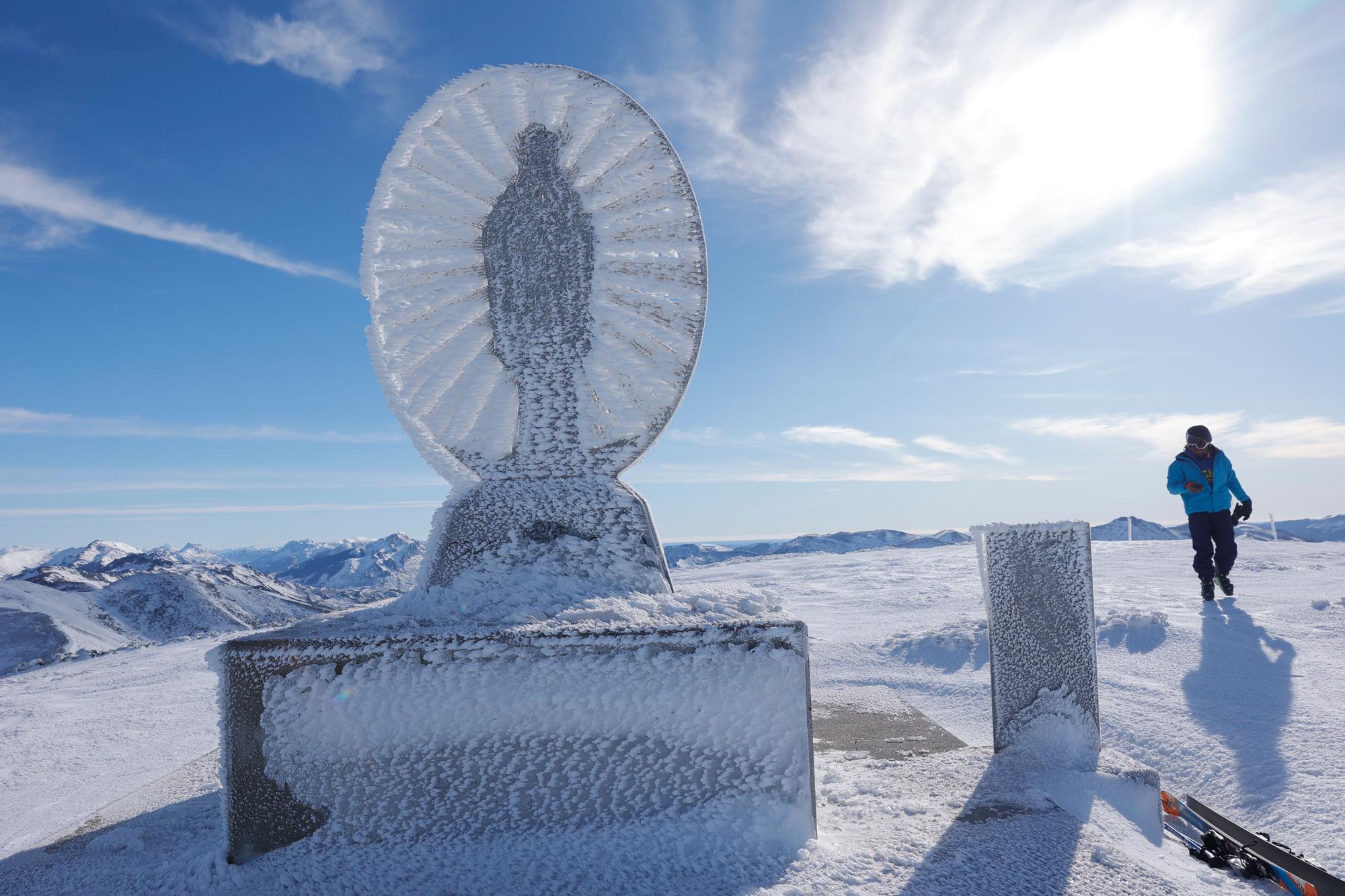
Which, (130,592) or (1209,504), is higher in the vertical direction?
(1209,504)

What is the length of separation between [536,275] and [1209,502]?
17.7 ft

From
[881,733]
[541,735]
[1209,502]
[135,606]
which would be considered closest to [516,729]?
[541,735]

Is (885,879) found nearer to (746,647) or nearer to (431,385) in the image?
(746,647)

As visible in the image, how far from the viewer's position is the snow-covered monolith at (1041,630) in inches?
88.4

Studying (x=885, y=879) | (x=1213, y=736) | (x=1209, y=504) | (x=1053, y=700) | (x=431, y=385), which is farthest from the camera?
(x=1209, y=504)

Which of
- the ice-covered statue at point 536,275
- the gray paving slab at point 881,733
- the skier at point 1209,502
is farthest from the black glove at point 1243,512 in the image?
the ice-covered statue at point 536,275

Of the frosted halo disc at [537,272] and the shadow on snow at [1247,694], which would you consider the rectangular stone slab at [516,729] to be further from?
the shadow on snow at [1247,694]

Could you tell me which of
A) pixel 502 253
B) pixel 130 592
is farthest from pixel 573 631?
pixel 130 592

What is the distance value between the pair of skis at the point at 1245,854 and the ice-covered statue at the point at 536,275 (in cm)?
183

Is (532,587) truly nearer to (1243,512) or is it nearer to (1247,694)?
(1247,694)

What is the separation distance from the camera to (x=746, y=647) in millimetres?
1629

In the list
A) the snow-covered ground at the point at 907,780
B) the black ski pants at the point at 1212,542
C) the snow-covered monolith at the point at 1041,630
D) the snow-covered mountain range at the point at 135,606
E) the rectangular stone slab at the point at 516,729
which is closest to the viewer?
the snow-covered ground at the point at 907,780

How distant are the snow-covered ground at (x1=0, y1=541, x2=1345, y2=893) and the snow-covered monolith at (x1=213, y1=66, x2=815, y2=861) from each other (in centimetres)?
12

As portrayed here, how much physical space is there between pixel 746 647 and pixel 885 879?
0.54 meters
